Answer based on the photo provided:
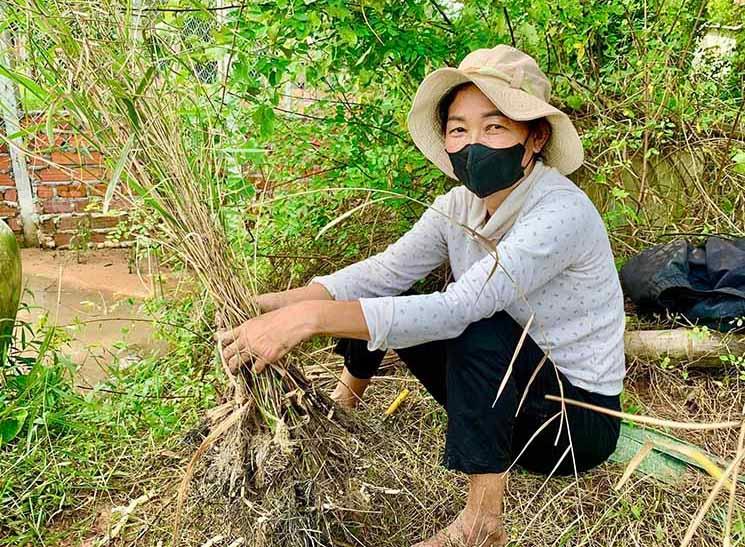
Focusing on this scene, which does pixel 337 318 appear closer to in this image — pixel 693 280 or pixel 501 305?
pixel 501 305

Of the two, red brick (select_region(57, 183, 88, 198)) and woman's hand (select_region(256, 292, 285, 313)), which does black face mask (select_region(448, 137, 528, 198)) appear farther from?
red brick (select_region(57, 183, 88, 198))

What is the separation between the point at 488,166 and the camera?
5.88 ft

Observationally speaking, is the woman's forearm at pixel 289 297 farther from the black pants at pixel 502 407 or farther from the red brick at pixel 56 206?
the red brick at pixel 56 206

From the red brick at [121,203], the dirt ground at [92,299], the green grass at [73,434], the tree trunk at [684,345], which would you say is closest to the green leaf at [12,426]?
the green grass at [73,434]

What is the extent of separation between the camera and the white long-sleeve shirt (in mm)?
1638

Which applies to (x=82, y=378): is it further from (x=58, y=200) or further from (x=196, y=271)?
(x=58, y=200)

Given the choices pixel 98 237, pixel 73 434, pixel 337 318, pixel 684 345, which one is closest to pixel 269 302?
pixel 337 318

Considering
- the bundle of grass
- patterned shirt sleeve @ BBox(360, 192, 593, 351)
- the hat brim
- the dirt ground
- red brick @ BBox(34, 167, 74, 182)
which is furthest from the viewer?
red brick @ BBox(34, 167, 74, 182)

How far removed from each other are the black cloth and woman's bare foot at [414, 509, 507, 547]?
4.17ft

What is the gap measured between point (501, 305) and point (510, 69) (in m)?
0.62

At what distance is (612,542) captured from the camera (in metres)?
1.90

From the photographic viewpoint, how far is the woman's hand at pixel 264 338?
1.49m

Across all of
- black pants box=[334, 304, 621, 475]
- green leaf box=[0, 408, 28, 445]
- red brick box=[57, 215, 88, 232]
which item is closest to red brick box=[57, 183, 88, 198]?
red brick box=[57, 215, 88, 232]

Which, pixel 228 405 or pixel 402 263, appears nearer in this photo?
pixel 228 405
